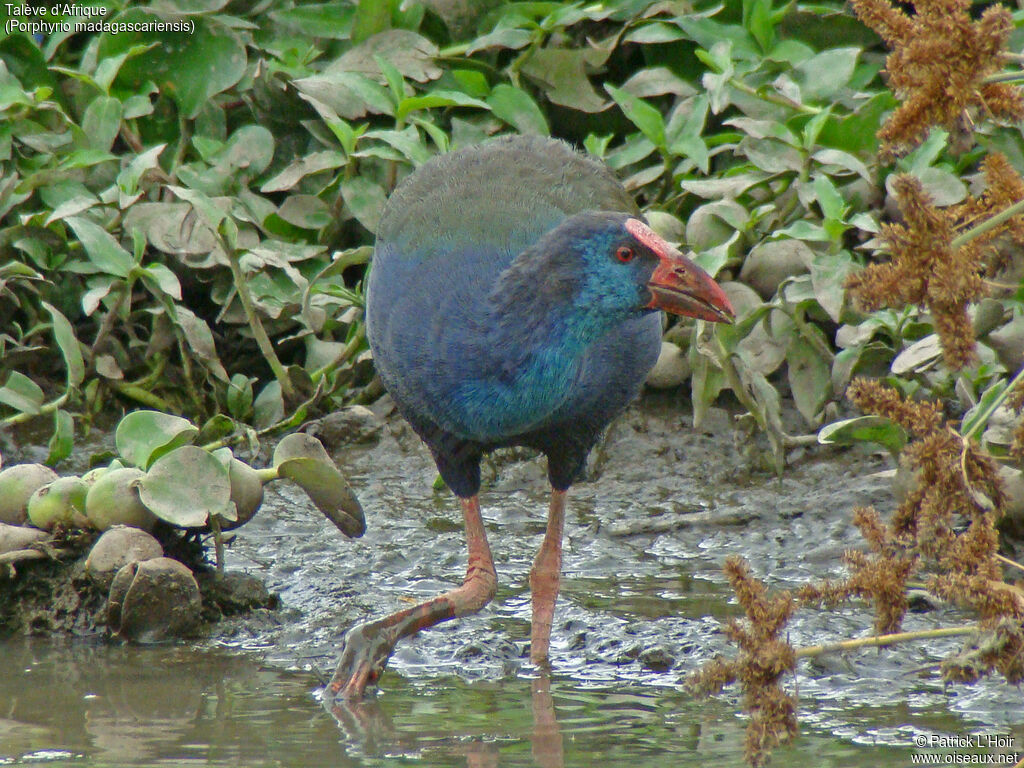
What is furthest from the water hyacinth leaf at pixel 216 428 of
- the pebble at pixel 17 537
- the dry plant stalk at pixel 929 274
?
the dry plant stalk at pixel 929 274

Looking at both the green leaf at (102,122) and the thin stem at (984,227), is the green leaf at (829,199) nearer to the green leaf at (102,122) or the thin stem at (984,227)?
the thin stem at (984,227)

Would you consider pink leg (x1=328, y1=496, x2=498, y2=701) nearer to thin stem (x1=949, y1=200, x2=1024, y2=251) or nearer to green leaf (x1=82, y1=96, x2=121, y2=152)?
thin stem (x1=949, y1=200, x2=1024, y2=251)

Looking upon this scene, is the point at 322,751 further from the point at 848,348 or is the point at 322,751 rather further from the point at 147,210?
the point at 147,210

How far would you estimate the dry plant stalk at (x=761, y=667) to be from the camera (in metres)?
2.09

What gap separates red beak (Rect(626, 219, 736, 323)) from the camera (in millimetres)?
3008

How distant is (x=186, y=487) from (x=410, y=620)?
65 cm

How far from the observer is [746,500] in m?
4.27

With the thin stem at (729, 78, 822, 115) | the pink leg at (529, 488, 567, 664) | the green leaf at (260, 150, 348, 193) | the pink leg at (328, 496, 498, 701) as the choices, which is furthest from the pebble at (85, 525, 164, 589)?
the thin stem at (729, 78, 822, 115)

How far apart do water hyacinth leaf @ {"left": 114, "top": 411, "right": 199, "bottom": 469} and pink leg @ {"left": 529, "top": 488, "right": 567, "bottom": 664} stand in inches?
38.3

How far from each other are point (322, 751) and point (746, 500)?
192 cm

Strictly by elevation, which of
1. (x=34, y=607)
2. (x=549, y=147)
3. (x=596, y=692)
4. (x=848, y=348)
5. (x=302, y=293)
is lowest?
(x=596, y=692)

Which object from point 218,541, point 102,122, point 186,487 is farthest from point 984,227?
point 102,122

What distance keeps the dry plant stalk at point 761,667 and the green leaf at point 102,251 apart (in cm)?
300

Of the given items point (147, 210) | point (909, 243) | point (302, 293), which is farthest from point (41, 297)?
point (909, 243)
